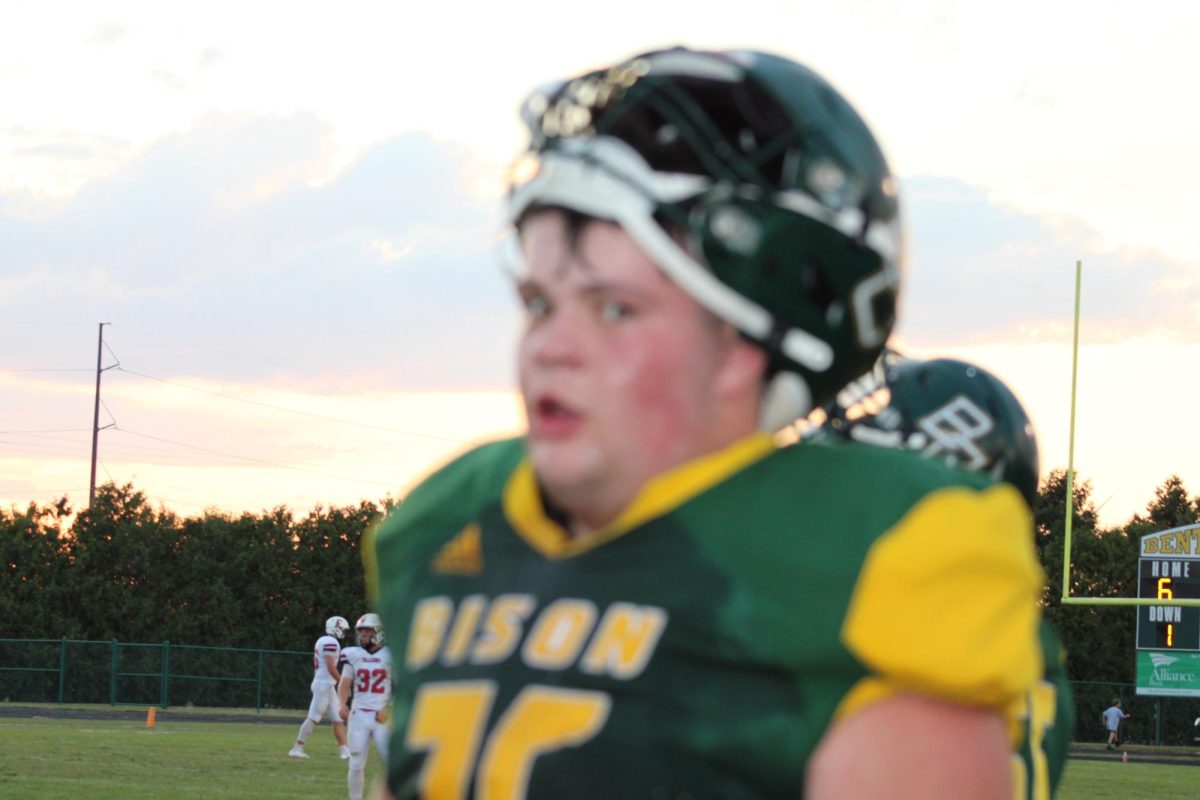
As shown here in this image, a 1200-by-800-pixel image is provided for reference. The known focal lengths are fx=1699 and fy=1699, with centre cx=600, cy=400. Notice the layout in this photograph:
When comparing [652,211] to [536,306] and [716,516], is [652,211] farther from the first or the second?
[716,516]

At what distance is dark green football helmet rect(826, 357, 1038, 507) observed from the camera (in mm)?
3326

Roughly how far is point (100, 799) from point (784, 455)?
13.2 meters

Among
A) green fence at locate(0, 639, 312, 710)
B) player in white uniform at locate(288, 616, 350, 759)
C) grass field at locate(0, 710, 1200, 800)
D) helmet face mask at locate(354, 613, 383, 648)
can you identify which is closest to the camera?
grass field at locate(0, 710, 1200, 800)

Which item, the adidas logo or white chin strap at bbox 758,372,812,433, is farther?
the adidas logo

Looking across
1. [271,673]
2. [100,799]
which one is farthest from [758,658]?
[271,673]

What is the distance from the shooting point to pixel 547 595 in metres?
1.72

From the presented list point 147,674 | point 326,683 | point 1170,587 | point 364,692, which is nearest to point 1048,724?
point 364,692

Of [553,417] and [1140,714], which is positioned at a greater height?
[553,417]

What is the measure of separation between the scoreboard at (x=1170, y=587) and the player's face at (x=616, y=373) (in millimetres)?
25619

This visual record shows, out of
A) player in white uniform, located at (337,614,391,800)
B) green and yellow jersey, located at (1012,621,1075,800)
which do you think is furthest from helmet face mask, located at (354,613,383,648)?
green and yellow jersey, located at (1012,621,1075,800)

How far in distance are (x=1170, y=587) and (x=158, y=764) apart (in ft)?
54.3

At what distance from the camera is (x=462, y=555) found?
1872 millimetres

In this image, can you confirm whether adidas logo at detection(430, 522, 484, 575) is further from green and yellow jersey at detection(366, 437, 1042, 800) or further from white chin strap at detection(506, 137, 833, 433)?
white chin strap at detection(506, 137, 833, 433)

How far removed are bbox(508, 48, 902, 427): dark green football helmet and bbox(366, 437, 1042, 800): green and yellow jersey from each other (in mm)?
127
